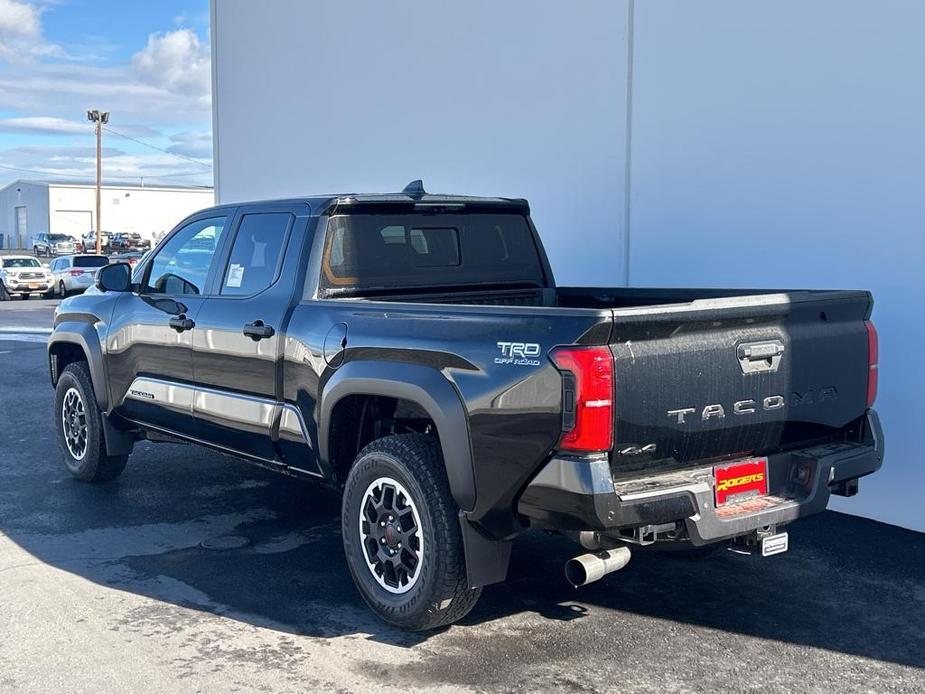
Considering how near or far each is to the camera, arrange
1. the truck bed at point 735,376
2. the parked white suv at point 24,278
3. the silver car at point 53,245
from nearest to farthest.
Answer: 1. the truck bed at point 735,376
2. the parked white suv at point 24,278
3. the silver car at point 53,245

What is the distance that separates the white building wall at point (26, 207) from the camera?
9356cm

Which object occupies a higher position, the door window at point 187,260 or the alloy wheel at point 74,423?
the door window at point 187,260

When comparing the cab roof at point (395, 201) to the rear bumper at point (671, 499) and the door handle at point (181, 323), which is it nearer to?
the door handle at point (181, 323)

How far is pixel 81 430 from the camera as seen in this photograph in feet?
24.5

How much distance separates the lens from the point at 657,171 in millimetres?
8055

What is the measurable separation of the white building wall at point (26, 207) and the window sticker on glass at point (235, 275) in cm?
9384

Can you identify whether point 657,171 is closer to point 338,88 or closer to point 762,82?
point 762,82

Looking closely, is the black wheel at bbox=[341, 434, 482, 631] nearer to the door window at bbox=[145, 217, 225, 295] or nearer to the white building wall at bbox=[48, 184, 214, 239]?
the door window at bbox=[145, 217, 225, 295]

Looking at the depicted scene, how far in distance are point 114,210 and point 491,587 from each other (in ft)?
309

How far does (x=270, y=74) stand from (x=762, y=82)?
25.8 feet

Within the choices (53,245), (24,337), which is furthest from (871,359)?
(53,245)

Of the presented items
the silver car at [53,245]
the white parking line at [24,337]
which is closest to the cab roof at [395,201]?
the white parking line at [24,337]

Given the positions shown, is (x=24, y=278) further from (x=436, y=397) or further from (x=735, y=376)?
(x=735, y=376)

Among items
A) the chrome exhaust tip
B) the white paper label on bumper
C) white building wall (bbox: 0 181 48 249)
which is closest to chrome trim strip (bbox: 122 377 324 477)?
the chrome exhaust tip
